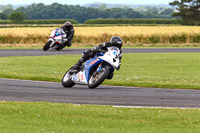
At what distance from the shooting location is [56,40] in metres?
34.2

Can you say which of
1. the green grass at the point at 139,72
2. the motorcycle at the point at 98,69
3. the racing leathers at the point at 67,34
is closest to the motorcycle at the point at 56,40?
the racing leathers at the point at 67,34

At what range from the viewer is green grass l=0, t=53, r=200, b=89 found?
1684 cm

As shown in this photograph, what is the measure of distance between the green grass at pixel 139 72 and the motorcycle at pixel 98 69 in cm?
186

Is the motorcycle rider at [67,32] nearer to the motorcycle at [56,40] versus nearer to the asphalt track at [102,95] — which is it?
the motorcycle at [56,40]

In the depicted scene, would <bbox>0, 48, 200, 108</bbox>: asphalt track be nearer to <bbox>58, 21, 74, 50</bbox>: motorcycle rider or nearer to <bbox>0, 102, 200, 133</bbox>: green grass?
<bbox>0, 102, 200, 133</bbox>: green grass

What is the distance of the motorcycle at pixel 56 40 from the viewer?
34094mm

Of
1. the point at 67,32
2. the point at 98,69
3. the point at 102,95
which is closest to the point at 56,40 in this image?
the point at 67,32

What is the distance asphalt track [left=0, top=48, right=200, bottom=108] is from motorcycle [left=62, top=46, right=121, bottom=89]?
251mm

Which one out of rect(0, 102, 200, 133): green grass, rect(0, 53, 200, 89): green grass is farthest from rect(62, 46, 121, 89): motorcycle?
rect(0, 102, 200, 133): green grass

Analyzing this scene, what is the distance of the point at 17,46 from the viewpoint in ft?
133

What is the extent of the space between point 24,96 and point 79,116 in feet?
10.9

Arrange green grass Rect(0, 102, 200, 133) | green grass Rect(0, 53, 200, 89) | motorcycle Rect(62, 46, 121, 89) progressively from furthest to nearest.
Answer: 1. green grass Rect(0, 53, 200, 89)
2. motorcycle Rect(62, 46, 121, 89)
3. green grass Rect(0, 102, 200, 133)

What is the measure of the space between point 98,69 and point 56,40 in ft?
66.1

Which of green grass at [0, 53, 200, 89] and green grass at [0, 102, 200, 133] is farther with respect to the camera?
green grass at [0, 53, 200, 89]
